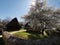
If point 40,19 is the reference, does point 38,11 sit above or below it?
above

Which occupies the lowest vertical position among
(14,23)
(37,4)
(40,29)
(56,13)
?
(40,29)

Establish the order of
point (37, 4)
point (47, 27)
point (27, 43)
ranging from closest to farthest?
point (27, 43) → point (47, 27) → point (37, 4)

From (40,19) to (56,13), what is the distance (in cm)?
446

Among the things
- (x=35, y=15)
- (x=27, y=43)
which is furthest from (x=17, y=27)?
(x=27, y=43)

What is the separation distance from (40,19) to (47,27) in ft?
8.48

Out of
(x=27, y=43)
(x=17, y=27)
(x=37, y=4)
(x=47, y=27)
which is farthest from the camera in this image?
(x=17, y=27)

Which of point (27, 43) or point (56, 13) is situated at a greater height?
point (56, 13)

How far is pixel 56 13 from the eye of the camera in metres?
26.0

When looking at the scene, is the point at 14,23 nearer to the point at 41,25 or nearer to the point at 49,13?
the point at 41,25

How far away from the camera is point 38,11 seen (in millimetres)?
26156

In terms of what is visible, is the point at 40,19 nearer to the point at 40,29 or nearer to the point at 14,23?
the point at 40,29

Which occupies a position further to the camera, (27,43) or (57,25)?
(57,25)

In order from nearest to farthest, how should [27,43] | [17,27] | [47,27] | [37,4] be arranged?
1. [27,43]
2. [47,27]
3. [37,4]
4. [17,27]

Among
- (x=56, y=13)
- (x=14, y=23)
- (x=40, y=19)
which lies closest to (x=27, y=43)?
(x=40, y=19)
